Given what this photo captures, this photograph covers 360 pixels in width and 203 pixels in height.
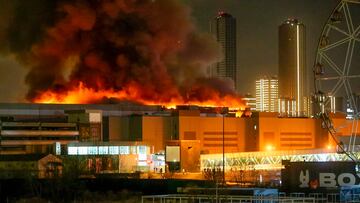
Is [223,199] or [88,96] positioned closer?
[223,199]

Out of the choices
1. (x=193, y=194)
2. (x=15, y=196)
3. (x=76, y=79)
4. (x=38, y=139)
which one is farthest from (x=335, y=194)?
(x=76, y=79)

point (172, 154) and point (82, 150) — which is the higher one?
point (82, 150)

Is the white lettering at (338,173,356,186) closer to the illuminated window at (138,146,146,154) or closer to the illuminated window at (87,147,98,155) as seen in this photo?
the illuminated window at (138,146,146,154)

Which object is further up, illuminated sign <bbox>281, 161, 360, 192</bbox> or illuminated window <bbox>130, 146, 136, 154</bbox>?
illuminated window <bbox>130, 146, 136, 154</bbox>

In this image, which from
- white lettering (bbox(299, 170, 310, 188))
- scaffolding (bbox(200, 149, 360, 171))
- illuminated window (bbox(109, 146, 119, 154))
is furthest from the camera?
illuminated window (bbox(109, 146, 119, 154))

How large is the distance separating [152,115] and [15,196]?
52.8 meters

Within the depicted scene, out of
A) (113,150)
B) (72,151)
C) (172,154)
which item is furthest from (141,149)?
(72,151)

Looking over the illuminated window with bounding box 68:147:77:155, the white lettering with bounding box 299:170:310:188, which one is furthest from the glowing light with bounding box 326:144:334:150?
the white lettering with bounding box 299:170:310:188

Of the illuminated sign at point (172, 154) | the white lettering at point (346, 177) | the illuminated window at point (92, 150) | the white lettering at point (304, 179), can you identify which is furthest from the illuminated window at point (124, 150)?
the white lettering at point (346, 177)

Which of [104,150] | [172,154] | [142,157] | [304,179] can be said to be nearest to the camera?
[304,179]

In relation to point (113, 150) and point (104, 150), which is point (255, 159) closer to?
point (113, 150)

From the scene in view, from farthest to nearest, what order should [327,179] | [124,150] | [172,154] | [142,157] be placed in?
1. [124,150]
2. [142,157]
3. [172,154]
4. [327,179]

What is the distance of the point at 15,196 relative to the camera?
58.6m

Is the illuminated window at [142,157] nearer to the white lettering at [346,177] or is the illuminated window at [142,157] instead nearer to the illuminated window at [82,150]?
the illuminated window at [82,150]
